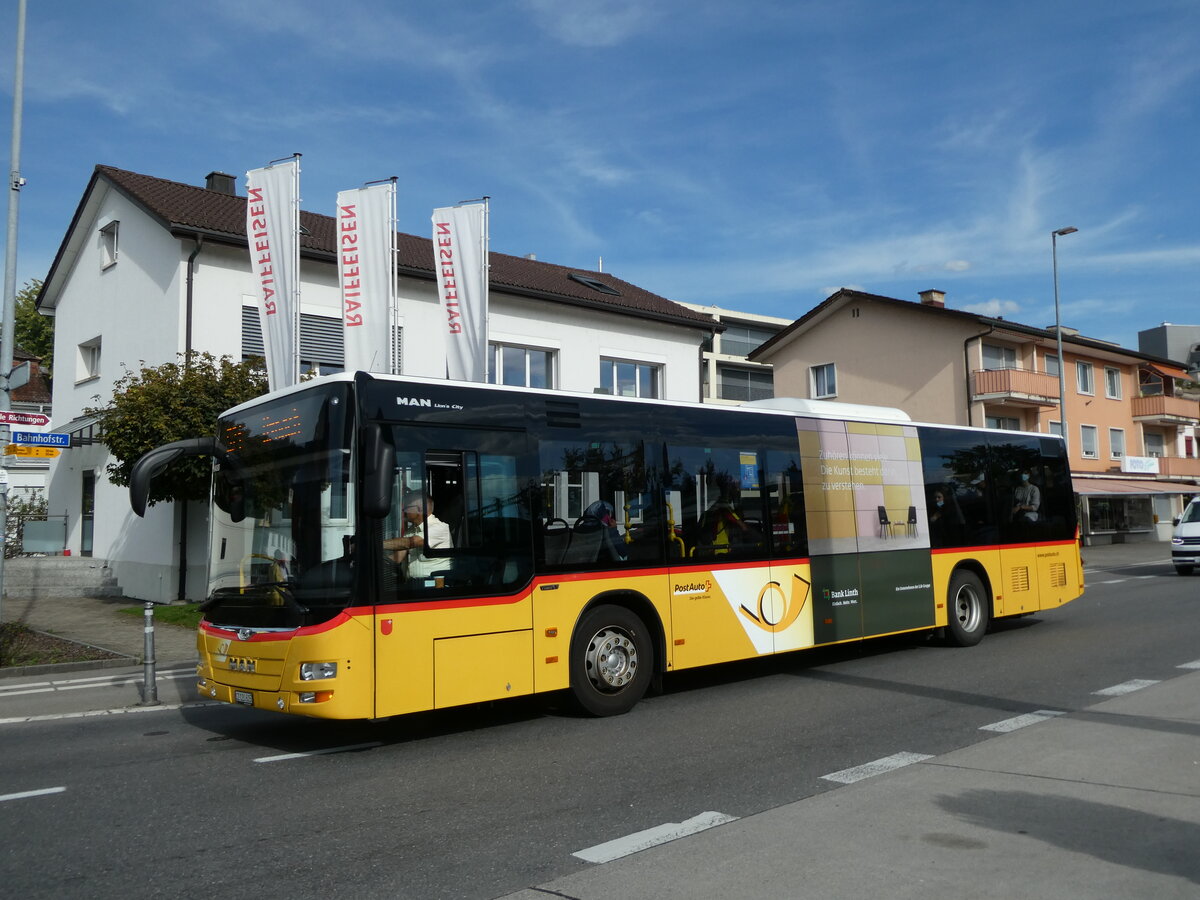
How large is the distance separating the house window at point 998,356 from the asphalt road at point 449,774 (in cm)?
3394

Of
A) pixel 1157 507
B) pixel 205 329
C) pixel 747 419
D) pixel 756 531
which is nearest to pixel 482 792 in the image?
pixel 756 531

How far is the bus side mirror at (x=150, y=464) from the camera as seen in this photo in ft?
25.6

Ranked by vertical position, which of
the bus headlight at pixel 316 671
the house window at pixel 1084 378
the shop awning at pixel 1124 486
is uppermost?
the house window at pixel 1084 378

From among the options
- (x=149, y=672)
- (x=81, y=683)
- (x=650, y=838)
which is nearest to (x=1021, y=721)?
(x=650, y=838)

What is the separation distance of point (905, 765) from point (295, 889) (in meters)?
4.06

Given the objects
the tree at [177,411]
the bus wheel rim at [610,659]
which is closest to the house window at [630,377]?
the tree at [177,411]

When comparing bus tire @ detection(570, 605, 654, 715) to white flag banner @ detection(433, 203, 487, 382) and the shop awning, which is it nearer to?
white flag banner @ detection(433, 203, 487, 382)

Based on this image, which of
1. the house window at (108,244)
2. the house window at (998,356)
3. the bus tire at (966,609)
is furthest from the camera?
the house window at (998,356)

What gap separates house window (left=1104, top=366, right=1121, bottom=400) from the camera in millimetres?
50750

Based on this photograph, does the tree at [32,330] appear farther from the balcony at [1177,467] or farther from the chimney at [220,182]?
the balcony at [1177,467]

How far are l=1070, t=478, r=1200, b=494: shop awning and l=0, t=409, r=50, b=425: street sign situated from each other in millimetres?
39638

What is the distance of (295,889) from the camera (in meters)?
4.75

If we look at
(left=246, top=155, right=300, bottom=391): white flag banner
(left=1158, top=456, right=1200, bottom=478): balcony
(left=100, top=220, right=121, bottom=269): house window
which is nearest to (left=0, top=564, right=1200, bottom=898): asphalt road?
(left=246, top=155, right=300, bottom=391): white flag banner

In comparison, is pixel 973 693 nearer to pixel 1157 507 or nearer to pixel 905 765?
pixel 905 765
